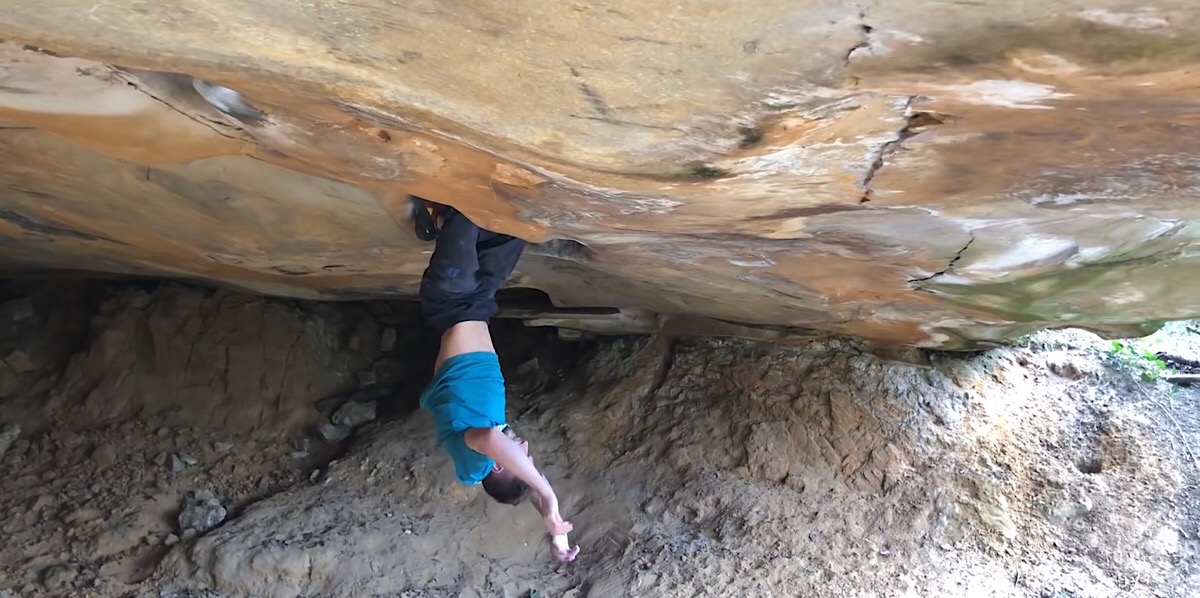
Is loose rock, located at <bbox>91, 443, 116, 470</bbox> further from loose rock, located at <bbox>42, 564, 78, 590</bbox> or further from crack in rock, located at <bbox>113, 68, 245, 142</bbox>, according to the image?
crack in rock, located at <bbox>113, 68, 245, 142</bbox>

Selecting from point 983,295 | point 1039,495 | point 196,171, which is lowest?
point 1039,495

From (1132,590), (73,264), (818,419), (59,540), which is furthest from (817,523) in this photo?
(73,264)

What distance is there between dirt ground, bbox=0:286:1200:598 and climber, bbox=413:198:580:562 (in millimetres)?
767

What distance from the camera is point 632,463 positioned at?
3.71 meters

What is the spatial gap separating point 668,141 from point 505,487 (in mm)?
1678

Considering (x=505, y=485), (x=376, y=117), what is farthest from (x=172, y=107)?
(x=505, y=485)

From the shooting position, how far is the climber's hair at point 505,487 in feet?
9.52

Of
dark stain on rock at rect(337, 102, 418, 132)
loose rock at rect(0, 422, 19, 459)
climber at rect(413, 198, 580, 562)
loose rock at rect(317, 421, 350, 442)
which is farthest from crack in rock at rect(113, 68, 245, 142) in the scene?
loose rock at rect(0, 422, 19, 459)

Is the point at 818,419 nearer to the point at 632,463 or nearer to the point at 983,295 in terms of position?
the point at 632,463

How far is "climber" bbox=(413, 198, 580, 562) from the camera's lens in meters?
2.54

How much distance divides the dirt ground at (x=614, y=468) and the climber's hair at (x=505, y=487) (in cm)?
51

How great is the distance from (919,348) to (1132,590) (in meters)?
1.16

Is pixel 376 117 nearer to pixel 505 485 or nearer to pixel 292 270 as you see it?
pixel 505 485

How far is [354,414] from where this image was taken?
4.11m
